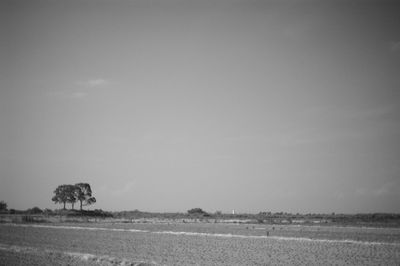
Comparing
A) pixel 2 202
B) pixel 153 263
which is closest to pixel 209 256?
pixel 153 263

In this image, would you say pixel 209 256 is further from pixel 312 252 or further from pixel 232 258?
pixel 312 252

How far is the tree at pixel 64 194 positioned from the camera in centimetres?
13075

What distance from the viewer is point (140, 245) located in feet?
126

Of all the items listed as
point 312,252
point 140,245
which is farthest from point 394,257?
point 140,245

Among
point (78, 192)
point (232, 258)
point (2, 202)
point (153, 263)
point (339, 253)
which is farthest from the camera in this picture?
point (2, 202)

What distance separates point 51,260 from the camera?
88.1ft

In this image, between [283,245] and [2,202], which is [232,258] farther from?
[2,202]

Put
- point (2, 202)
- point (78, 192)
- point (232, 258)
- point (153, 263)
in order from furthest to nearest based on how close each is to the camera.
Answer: point (2, 202) < point (78, 192) < point (232, 258) < point (153, 263)

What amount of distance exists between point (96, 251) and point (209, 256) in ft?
31.9

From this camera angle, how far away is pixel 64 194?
130875mm

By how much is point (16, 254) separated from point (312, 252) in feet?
74.8

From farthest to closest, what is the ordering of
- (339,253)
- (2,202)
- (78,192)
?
(2,202), (78,192), (339,253)

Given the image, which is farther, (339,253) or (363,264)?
(339,253)

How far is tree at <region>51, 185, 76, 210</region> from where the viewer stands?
Result: 13075 cm
